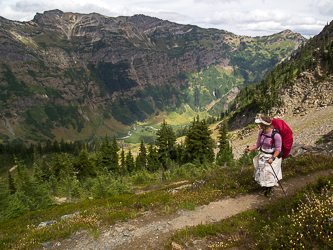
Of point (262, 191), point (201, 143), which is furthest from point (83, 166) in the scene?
point (262, 191)

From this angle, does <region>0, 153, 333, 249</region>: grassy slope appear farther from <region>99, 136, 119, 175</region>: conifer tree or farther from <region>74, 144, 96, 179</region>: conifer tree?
<region>99, 136, 119, 175</region>: conifer tree

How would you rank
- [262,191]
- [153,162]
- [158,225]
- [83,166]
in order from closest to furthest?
[158,225]
[262,191]
[83,166]
[153,162]

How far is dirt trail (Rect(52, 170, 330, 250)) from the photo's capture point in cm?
803

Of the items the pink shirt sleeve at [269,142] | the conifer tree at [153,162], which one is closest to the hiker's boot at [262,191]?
the pink shirt sleeve at [269,142]

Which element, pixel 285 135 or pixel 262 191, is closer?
pixel 285 135

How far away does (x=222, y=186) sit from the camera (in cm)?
1216

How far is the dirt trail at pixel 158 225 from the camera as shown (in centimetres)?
803

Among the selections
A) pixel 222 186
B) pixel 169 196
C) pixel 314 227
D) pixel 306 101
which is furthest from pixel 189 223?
pixel 306 101

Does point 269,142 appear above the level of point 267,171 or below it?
above

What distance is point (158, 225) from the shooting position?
9.18m

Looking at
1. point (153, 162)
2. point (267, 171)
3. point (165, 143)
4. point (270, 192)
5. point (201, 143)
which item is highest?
point (267, 171)

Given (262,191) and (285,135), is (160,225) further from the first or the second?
(285,135)

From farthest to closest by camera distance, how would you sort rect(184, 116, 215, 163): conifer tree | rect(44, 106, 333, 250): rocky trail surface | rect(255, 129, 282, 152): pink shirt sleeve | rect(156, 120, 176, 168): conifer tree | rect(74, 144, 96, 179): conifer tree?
rect(156, 120, 176, 168): conifer tree < rect(74, 144, 96, 179): conifer tree < rect(184, 116, 215, 163): conifer tree < rect(255, 129, 282, 152): pink shirt sleeve < rect(44, 106, 333, 250): rocky trail surface

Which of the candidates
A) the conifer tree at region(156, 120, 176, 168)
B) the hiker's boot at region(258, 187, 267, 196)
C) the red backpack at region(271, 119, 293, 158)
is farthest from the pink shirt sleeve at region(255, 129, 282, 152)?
the conifer tree at region(156, 120, 176, 168)
